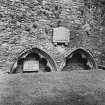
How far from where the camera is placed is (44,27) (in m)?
5.33

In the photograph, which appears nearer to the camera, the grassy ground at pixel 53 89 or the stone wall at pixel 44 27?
the grassy ground at pixel 53 89

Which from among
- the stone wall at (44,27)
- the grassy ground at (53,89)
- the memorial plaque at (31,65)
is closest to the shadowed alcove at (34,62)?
the memorial plaque at (31,65)

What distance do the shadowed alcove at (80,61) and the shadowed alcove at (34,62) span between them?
2.28 feet

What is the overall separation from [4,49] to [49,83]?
151 inches

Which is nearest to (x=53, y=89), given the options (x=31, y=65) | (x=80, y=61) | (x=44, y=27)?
(x=31, y=65)

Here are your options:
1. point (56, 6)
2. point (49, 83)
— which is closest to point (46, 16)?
point (56, 6)

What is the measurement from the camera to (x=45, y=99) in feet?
3.35

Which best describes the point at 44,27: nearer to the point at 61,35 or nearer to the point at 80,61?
the point at 61,35

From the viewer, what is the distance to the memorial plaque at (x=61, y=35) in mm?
5414

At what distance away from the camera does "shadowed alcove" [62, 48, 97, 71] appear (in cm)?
572

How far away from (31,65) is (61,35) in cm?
142

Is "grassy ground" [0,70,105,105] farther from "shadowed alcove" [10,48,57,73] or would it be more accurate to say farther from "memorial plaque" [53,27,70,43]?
"memorial plaque" [53,27,70,43]

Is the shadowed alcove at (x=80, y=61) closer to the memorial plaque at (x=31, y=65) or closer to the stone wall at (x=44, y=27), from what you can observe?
the stone wall at (x=44, y=27)

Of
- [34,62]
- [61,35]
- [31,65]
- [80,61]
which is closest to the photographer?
[31,65]
